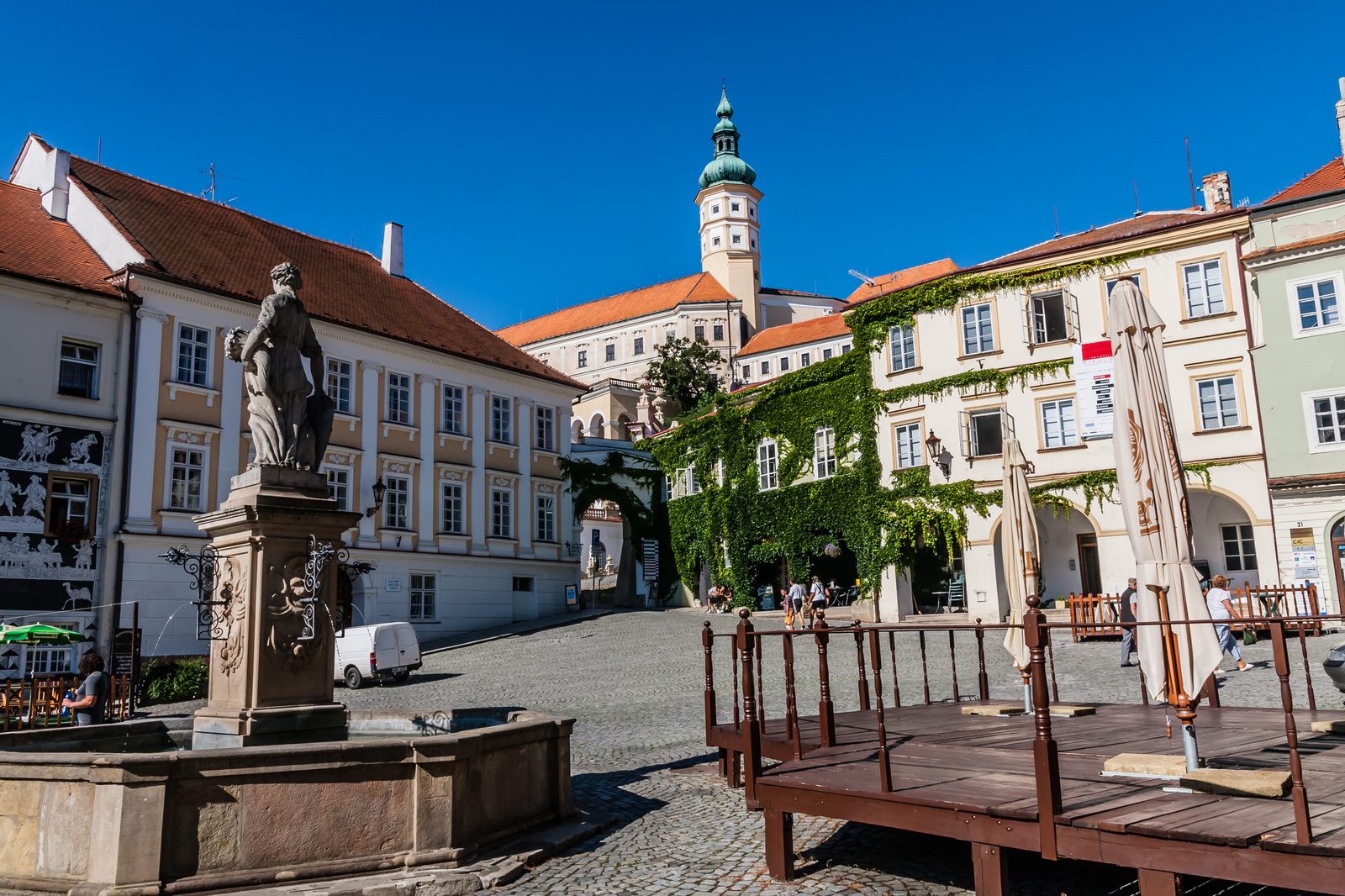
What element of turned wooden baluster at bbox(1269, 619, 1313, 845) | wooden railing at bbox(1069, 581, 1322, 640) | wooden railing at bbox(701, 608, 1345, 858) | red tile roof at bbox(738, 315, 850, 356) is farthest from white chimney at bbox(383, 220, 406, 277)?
red tile roof at bbox(738, 315, 850, 356)

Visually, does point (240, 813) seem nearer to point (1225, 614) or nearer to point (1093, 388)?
point (1225, 614)

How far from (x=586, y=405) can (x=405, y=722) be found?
70169mm

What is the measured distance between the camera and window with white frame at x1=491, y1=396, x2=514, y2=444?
3553cm

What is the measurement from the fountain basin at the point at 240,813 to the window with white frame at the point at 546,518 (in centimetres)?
2954

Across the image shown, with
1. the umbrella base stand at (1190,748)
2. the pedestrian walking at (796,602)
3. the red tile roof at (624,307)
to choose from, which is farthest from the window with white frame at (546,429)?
the red tile roof at (624,307)

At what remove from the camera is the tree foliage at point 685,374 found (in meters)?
70.8

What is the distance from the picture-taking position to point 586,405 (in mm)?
79375

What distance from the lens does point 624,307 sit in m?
91.9

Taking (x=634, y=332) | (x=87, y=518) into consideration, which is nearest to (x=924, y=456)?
(x=87, y=518)

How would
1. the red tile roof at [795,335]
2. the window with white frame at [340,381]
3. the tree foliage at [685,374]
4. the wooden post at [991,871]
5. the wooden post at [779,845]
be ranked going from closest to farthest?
the wooden post at [991,871]
the wooden post at [779,845]
the window with white frame at [340,381]
the tree foliage at [685,374]
the red tile roof at [795,335]

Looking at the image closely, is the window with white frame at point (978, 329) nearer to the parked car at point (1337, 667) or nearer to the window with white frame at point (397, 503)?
the window with white frame at point (397, 503)

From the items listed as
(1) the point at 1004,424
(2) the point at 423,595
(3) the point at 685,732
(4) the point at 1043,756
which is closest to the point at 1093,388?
(1) the point at 1004,424

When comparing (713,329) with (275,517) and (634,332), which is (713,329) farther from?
(275,517)

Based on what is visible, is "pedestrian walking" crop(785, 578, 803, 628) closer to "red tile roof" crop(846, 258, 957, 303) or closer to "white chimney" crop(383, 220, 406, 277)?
"white chimney" crop(383, 220, 406, 277)
